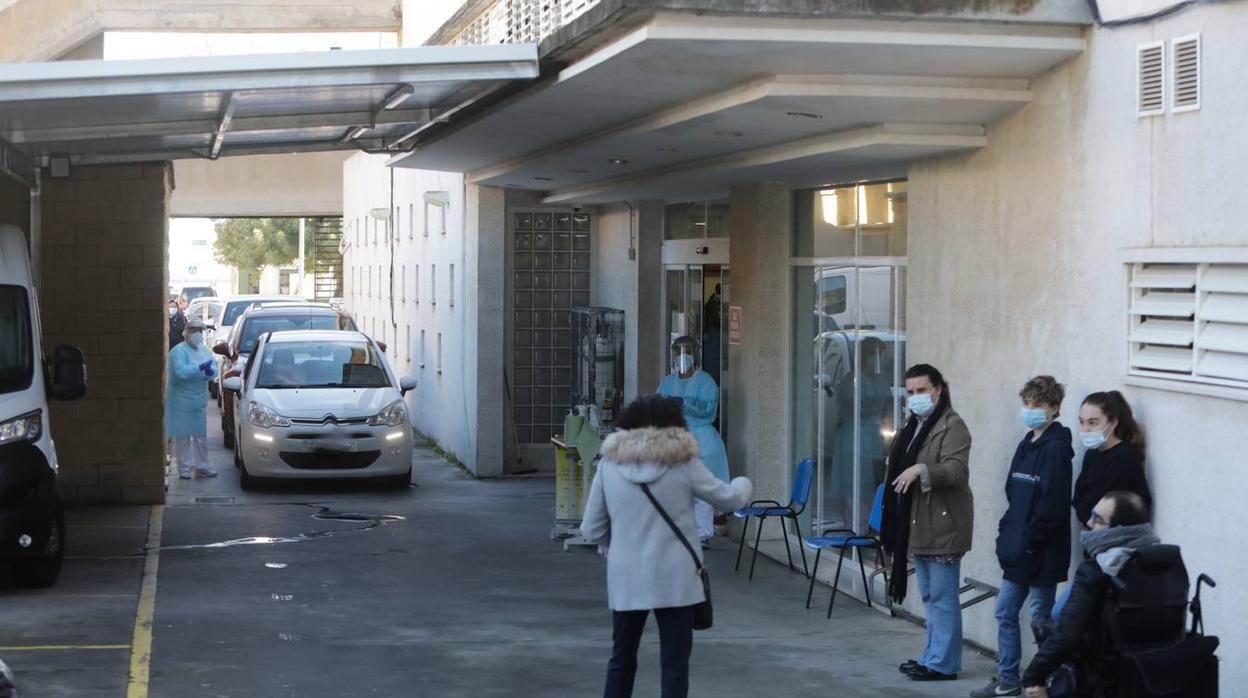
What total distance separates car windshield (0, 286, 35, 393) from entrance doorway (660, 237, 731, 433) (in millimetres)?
6603

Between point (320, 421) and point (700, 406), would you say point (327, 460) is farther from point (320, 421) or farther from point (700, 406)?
point (700, 406)

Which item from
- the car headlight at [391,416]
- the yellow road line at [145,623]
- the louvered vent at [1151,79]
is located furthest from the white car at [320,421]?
the louvered vent at [1151,79]

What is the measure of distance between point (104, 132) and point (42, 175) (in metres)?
3.67

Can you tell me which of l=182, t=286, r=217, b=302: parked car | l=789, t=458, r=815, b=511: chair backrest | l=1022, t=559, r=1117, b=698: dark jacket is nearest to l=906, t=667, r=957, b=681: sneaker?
l=789, t=458, r=815, b=511: chair backrest

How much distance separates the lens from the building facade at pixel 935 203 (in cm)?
773

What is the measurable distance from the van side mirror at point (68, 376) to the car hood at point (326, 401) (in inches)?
224

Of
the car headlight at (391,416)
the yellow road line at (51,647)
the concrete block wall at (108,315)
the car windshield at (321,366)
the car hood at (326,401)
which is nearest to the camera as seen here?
the yellow road line at (51,647)

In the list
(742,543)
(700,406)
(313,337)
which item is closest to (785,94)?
(742,543)

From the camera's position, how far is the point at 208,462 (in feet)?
66.1

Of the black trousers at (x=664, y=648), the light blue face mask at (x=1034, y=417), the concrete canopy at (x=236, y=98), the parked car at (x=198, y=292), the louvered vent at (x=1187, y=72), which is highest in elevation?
the concrete canopy at (x=236, y=98)

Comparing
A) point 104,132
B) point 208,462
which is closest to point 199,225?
point 208,462

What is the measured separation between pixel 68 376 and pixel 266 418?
572 cm

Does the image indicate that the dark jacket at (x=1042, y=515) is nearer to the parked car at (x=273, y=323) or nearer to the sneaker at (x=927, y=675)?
the sneaker at (x=927, y=675)

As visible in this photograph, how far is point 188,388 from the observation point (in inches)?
707
